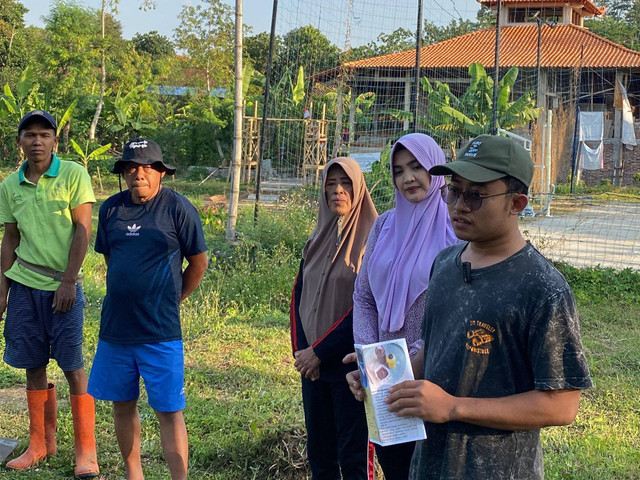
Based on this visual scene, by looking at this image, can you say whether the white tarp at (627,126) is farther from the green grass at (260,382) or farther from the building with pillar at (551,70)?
the green grass at (260,382)

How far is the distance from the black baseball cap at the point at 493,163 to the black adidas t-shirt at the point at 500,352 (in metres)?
0.22

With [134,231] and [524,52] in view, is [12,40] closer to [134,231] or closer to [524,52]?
[524,52]

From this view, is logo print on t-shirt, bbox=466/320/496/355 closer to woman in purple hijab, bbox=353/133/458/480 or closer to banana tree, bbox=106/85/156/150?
woman in purple hijab, bbox=353/133/458/480

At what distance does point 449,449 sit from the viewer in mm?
1950

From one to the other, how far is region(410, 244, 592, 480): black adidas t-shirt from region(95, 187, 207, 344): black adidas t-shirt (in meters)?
1.81

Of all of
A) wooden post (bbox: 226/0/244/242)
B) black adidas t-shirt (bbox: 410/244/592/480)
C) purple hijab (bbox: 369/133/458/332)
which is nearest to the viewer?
black adidas t-shirt (bbox: 410/244/592/480)

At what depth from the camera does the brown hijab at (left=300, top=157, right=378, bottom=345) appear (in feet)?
10.7

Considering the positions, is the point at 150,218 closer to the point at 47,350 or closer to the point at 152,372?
the point at 152,372

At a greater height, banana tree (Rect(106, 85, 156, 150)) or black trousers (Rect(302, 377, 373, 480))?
banana tree (Rect(106, 85, 156, 150))

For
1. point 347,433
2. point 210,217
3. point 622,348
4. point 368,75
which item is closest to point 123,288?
point 347,433

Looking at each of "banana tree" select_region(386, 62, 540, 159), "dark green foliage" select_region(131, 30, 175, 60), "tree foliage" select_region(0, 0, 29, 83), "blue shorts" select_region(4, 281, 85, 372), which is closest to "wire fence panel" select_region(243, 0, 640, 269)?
"banana tree" select_region(386, 62, 540, 159)

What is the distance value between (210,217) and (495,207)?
9681 mm

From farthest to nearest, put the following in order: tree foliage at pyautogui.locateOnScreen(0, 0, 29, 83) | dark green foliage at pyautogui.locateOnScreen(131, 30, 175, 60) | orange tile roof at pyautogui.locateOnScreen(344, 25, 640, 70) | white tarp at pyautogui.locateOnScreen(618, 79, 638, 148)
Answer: dark green foliage at pyautogui.locateOnScreen(131, 30, 175, 60) < tree foliage at pyautogui.locateOnScreen(0, 0, 29, 83) < white tarp at pyautogui.locateOnScreen(618, 79, 638, 148) < orange tile roof at pyautogui.locateOnScreen(344, 25, 640, 70)

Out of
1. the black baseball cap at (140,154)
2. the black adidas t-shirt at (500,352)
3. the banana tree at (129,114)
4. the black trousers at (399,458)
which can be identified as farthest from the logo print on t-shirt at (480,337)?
the banana tree at (129,114)
